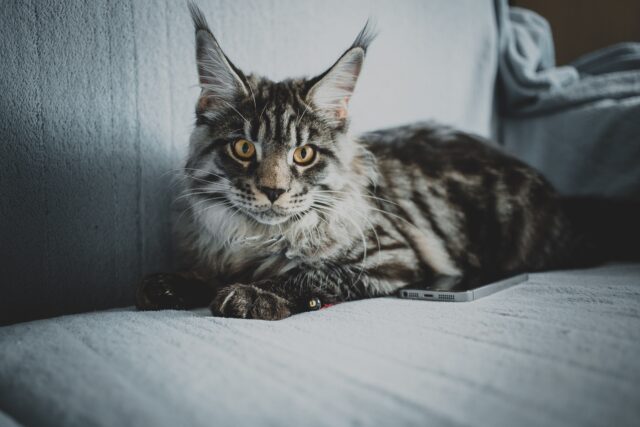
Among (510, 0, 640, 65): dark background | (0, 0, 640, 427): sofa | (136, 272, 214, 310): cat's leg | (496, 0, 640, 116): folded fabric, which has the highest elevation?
(510, 0, 640, 65): dark background

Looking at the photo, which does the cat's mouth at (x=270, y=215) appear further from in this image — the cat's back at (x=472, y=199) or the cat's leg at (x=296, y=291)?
the cat's back at (x=472, y=199)

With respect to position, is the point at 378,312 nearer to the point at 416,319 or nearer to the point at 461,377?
the point at 416,319

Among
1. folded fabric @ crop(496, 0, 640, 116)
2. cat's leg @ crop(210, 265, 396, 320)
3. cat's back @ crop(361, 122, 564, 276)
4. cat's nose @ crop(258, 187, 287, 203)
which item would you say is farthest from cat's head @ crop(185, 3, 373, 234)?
folded fabric @ crop(496, 0, 640, 116)

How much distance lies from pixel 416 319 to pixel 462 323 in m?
0.09

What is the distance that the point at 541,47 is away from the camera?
2285 millimetres

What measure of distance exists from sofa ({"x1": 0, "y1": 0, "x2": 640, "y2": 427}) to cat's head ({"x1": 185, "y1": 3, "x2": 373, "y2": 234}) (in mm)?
204

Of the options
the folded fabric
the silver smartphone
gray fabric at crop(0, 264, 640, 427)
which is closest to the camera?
gray fabric at crop(0, 264, 640, 427)

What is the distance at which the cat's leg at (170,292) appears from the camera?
1.03 m

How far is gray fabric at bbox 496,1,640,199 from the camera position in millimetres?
1723

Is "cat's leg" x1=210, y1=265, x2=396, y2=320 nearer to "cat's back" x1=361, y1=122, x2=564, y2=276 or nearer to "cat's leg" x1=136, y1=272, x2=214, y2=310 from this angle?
"cat's leg" x1=136, y1=272, x2=214, y2=310

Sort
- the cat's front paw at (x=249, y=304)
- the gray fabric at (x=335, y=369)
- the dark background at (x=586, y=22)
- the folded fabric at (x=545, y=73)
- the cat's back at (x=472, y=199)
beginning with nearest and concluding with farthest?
the gray fabric at (x=335, y=369)
the cat's front paw at (x=249, y=304)
the cat's back at (x=472, y=199)
the folded fabric at (x=545, y=73)
the dark background at (x=586, y=22)

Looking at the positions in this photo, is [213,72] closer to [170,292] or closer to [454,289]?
[170,292]

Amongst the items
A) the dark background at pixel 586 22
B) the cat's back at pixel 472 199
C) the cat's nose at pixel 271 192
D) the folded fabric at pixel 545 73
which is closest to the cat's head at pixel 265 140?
the cat's nose at pixel 271 192

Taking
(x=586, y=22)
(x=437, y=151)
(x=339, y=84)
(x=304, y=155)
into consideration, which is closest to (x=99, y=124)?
(x=304, y=155)
